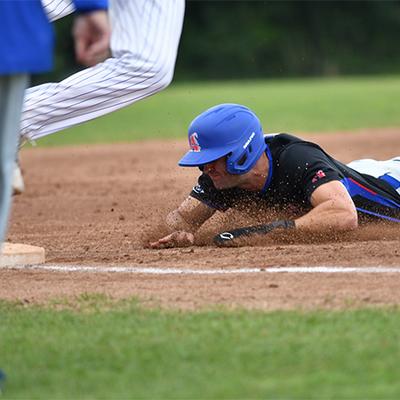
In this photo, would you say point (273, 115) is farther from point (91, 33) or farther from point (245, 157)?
point (91, 33)

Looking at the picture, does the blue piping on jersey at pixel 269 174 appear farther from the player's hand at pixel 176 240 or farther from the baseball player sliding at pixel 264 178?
the player's hand at pixel 176 240

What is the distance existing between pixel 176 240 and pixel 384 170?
1.44 m

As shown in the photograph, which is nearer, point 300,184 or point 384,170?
point 300,184

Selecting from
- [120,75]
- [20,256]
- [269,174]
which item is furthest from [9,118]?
[269,174]

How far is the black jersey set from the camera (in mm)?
5941

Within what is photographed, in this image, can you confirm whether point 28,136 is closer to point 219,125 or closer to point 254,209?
point 219,125

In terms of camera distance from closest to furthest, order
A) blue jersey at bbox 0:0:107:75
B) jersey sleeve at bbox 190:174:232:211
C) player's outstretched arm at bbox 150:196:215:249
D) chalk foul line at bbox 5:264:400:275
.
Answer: blue jersey at bbox 0:0:107:75 → chalk foul line at bbox 5:264:400:275 → jersey sleeve at bbox 190:174:232:211 → player's outstretched arm at bbox 150:196:215:249

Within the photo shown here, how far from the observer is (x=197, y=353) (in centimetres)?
374

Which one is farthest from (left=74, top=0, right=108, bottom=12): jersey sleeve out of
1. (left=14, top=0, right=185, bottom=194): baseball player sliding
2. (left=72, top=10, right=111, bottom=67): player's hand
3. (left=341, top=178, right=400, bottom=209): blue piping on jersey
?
(left=341, top=178, right=400, bottom=209): blue piping on jersey

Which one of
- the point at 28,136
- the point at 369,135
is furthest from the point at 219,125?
the point at 369,135

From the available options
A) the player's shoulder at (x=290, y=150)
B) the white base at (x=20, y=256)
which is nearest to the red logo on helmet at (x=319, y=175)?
the player's shoulder at (x=290, y=150)

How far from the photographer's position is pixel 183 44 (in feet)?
165

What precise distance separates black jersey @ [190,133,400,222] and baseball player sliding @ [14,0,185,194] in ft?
3.15

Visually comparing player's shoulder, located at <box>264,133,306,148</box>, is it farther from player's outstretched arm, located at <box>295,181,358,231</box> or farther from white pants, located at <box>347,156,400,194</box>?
white pants, located at <box>347,156,400,194</box>
